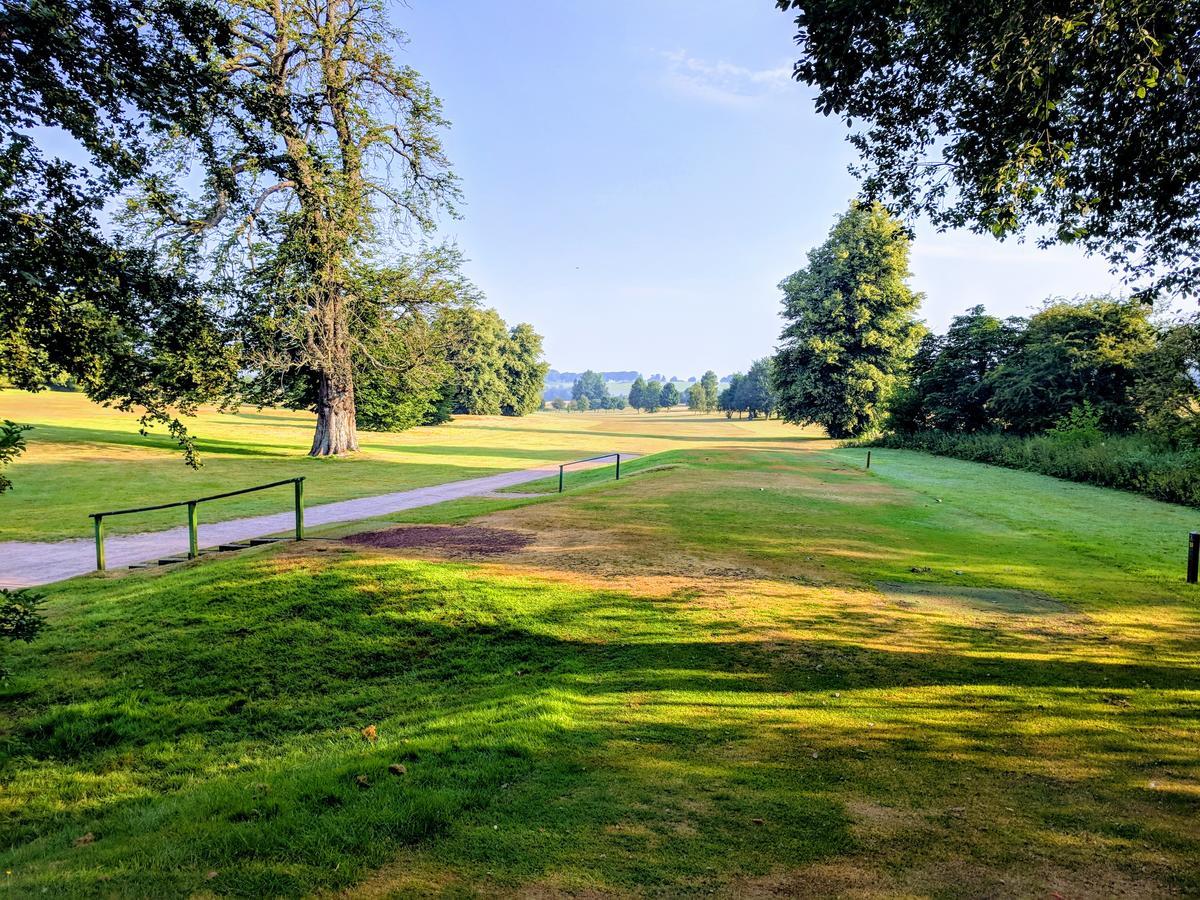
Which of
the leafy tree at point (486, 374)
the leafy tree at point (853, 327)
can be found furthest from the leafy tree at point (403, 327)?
the leafy tree at point (486, 374)

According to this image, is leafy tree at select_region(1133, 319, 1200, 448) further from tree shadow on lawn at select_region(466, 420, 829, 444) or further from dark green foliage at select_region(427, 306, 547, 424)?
dark green foliage at select_region(427, 306, 547, 424)

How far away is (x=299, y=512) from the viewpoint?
12.0 metres

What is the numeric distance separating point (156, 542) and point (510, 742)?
1353 centimetres

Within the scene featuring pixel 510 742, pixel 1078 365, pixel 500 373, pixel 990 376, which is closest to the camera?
pixel 510 742

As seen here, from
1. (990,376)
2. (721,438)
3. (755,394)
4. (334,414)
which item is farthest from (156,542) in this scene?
(755,394)

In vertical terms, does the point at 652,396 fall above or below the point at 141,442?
above

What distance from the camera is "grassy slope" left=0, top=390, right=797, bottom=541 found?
18.5 metres

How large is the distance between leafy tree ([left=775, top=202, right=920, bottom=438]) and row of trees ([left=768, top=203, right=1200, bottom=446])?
9 centimetres

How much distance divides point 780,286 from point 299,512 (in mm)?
50699

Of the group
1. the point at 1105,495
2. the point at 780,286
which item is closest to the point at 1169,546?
the point at 1105,495

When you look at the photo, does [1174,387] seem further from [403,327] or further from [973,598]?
[403,327]

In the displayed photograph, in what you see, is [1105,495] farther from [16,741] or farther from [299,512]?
[16,741]

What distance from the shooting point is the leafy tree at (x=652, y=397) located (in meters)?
187

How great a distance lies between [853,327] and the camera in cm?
5028
